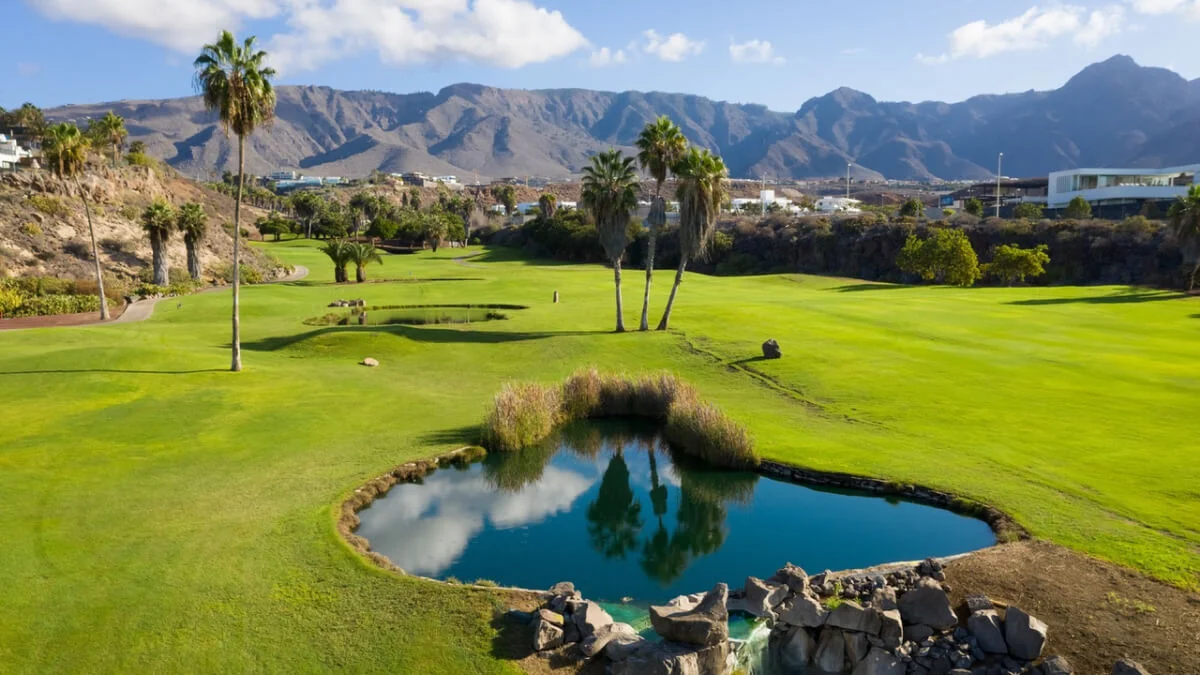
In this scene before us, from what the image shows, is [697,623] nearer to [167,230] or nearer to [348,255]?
[167,230]

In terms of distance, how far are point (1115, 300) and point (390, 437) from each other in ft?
173

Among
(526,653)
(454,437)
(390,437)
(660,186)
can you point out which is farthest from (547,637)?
(660,186)

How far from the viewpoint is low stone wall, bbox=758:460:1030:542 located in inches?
669

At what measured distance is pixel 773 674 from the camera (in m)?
12.9

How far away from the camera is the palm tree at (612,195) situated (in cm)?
4169

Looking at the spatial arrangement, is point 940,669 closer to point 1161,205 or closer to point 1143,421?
point 1143,421

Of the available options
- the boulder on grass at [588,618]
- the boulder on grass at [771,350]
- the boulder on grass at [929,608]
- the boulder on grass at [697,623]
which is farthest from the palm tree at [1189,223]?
the boulder on grass at [588,618]

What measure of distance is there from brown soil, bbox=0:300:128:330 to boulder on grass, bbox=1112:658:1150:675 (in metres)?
53.2

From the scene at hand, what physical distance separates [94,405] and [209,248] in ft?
223

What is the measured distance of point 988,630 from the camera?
12.1 metres

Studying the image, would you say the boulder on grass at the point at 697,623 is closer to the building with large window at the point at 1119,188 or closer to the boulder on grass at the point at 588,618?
the boulder on grass at the point at 588,618

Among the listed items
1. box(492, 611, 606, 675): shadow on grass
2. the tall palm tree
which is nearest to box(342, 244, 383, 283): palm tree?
the tall palm tree

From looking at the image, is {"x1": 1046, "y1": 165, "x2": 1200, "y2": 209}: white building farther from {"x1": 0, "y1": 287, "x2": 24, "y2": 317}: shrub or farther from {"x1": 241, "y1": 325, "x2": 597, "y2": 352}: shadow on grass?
{"x1": 0, "y1": 287, "x2": 24, "y2": 317}: shrub

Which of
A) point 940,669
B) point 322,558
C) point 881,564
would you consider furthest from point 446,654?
point 881,564
